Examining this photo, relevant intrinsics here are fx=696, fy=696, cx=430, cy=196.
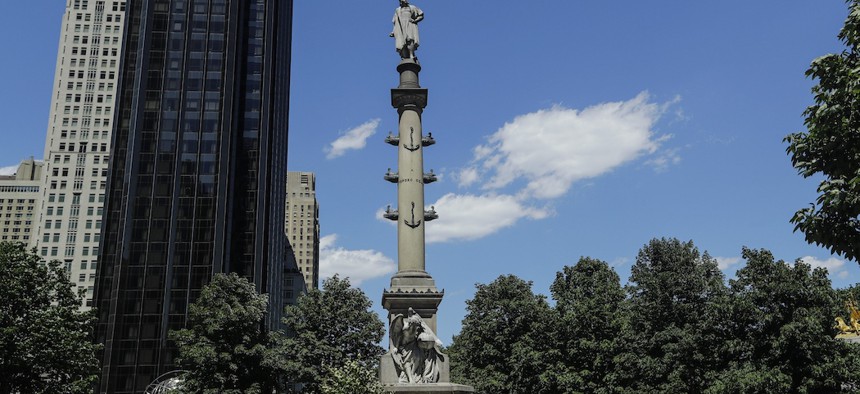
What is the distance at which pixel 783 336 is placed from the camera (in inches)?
1200

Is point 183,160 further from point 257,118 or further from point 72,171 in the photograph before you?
point 72,171

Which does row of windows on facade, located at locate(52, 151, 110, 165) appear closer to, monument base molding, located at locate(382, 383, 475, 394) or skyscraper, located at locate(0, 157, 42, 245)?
skyscraper, located at locate(0, 157, 42, 245)

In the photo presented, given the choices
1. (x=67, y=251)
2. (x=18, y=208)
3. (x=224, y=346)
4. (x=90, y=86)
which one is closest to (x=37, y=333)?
(x=224, y=346)

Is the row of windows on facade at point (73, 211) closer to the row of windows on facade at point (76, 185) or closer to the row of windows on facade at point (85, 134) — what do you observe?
the row of windows on facade at point (76, 185)

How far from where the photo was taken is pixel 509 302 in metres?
46.2

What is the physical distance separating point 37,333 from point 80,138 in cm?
9098

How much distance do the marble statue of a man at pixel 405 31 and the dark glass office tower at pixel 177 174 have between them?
5852 cm

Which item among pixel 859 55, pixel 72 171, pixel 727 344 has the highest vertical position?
pixel 72 171

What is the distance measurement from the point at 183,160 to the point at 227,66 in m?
13.4

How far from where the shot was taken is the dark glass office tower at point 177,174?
3068 inches

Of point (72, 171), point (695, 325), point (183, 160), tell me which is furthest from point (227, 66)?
point (695, 325)

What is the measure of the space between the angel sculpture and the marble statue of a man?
443 inches

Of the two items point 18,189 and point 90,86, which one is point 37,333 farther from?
point 18,189

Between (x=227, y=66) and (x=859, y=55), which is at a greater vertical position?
(x=227, y=66)
